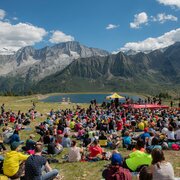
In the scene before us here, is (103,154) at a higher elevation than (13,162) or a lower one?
lower

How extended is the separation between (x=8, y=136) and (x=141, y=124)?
1334 cm

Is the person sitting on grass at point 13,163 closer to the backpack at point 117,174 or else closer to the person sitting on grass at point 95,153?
the backpack at point 117,174

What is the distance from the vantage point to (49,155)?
1730 centimetres

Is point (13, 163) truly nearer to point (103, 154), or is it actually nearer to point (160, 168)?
point (103, 154)

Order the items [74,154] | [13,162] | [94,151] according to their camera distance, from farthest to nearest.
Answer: [94,151]
[74,154]
[13,162]

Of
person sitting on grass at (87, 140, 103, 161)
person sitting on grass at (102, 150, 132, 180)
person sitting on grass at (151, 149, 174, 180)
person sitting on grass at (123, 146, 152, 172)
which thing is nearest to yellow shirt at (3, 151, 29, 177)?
person sitting on grass at (123, 146, 152, 172)

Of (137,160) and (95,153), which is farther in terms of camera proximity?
(95,153)

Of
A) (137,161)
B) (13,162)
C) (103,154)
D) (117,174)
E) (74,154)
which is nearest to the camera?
(117,174)

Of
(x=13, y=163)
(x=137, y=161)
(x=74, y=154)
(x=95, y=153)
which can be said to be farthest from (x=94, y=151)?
(x=13, y=163)

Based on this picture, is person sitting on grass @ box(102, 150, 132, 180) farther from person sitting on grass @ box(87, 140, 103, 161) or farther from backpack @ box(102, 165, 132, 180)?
person sitting on grass @ box(87, 140, 103, 161)

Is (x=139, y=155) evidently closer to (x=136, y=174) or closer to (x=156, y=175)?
(x=136, y=174)

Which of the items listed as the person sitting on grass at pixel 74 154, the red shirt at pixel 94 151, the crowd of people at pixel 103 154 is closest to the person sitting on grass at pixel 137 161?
the crowd of people at pixel 103 154

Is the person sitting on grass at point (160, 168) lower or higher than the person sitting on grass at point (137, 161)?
higher

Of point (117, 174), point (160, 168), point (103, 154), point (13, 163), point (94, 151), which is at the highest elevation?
point (160, 168)
